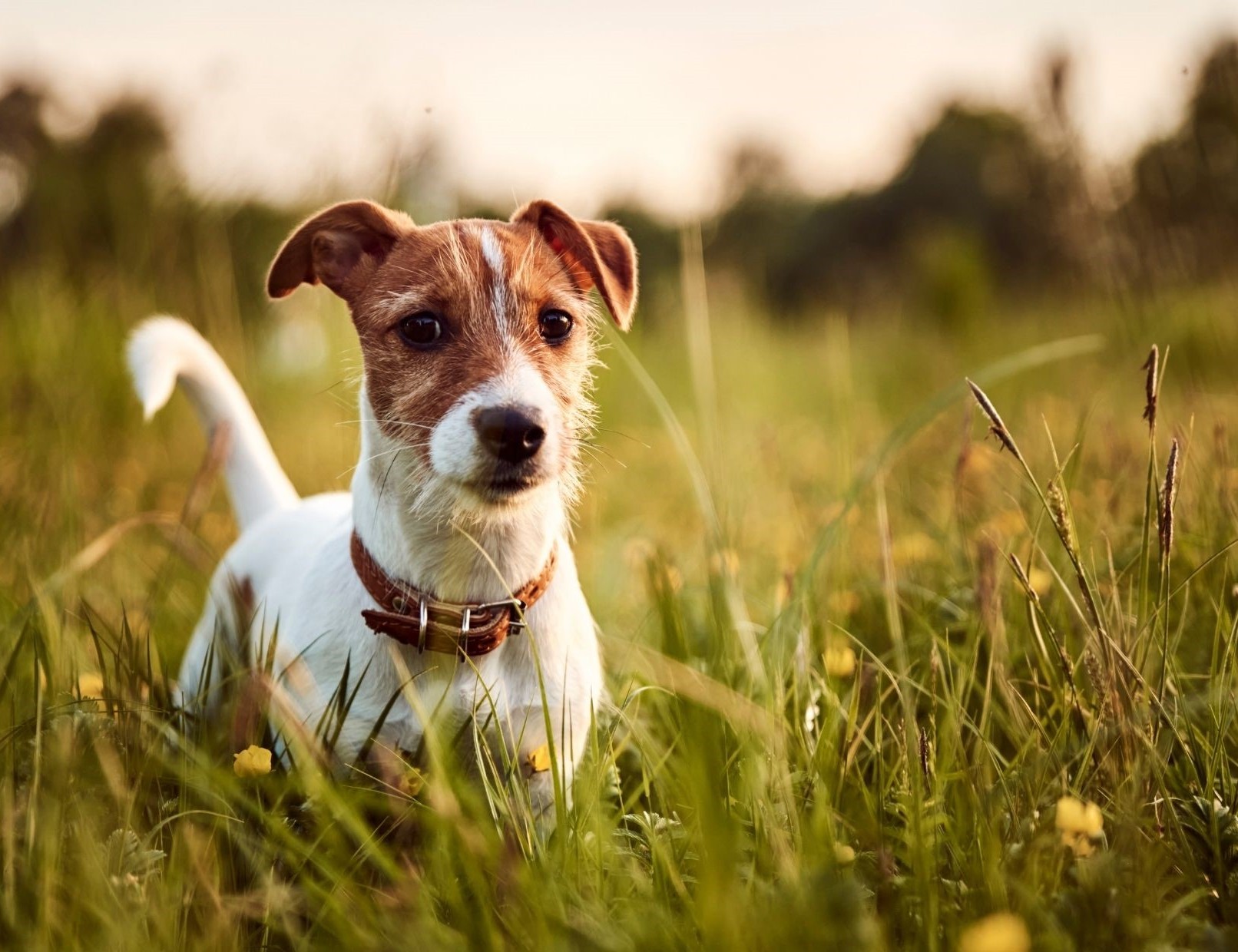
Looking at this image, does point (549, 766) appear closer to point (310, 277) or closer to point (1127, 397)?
point (310, 277)

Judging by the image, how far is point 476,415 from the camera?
6.54 ft

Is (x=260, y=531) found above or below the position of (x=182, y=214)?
below

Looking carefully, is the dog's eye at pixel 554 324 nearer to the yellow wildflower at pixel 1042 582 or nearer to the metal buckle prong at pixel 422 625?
the metal buckle prong at pixel 422 625

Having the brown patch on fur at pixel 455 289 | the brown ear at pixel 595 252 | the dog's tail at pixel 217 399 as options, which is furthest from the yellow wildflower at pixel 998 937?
the dog's tail at pixel 217 399

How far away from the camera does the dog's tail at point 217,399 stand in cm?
276

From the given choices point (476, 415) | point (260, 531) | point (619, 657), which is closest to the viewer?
point (476, 415)

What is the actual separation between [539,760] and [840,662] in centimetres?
83

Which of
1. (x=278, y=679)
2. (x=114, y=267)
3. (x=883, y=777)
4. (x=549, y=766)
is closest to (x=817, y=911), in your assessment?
(x=883, y=777)

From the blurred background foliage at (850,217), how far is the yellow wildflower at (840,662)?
1.53 metres

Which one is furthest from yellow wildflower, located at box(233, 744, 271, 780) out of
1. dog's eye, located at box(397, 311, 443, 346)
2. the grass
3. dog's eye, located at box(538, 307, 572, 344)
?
dog's eye, located at box(538, 307, 572, 344)

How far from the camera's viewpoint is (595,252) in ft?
8.02

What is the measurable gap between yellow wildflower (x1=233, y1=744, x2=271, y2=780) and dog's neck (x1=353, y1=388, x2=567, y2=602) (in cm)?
53

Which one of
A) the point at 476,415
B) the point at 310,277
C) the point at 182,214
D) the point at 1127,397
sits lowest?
the point at 1127,397

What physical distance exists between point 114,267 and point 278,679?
599cm
